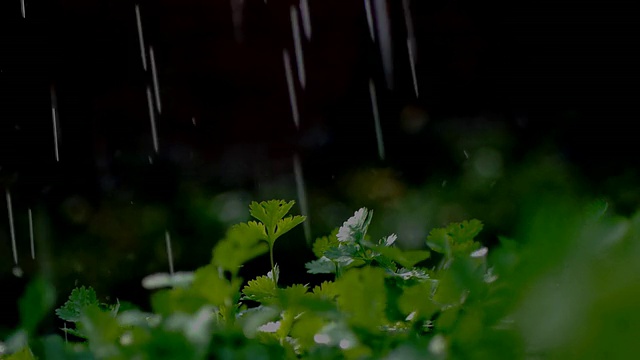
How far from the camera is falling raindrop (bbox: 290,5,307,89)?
4.77 m

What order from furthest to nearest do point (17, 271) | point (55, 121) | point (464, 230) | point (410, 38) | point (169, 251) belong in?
point (410, 38), point (55, 121), point (17, 271), point (169, 251), point (464, 230)

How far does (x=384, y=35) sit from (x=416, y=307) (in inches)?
162

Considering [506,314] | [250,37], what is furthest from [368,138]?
[506,314]

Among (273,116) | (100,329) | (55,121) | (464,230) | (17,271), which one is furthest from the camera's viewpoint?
(273,116)

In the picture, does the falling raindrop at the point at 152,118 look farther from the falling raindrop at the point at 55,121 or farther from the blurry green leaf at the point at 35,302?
the blurry green leaf at the point at 35,302

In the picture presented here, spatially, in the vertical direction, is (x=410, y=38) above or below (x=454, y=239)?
above

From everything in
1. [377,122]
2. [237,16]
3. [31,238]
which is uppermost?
[237,16]

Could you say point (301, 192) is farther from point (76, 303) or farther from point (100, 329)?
point (100, 329)

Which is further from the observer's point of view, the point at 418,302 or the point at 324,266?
the point at 324,266

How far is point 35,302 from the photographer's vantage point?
2.28ft

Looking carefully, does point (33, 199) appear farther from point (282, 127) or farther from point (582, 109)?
point (582, 109)

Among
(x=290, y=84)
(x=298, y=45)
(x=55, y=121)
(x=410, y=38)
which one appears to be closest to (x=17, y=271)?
(x=55, y=121)

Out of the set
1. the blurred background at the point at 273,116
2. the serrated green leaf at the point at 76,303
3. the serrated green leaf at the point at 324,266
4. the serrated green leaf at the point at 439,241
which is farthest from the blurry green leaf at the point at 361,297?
the blurred background at the point at 273,116

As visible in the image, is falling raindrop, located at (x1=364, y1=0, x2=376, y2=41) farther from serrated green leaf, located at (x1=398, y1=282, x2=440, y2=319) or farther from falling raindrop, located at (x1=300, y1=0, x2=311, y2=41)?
serrated green leaf, located at (x1=398, y1=282, x2=440, y2=319)
